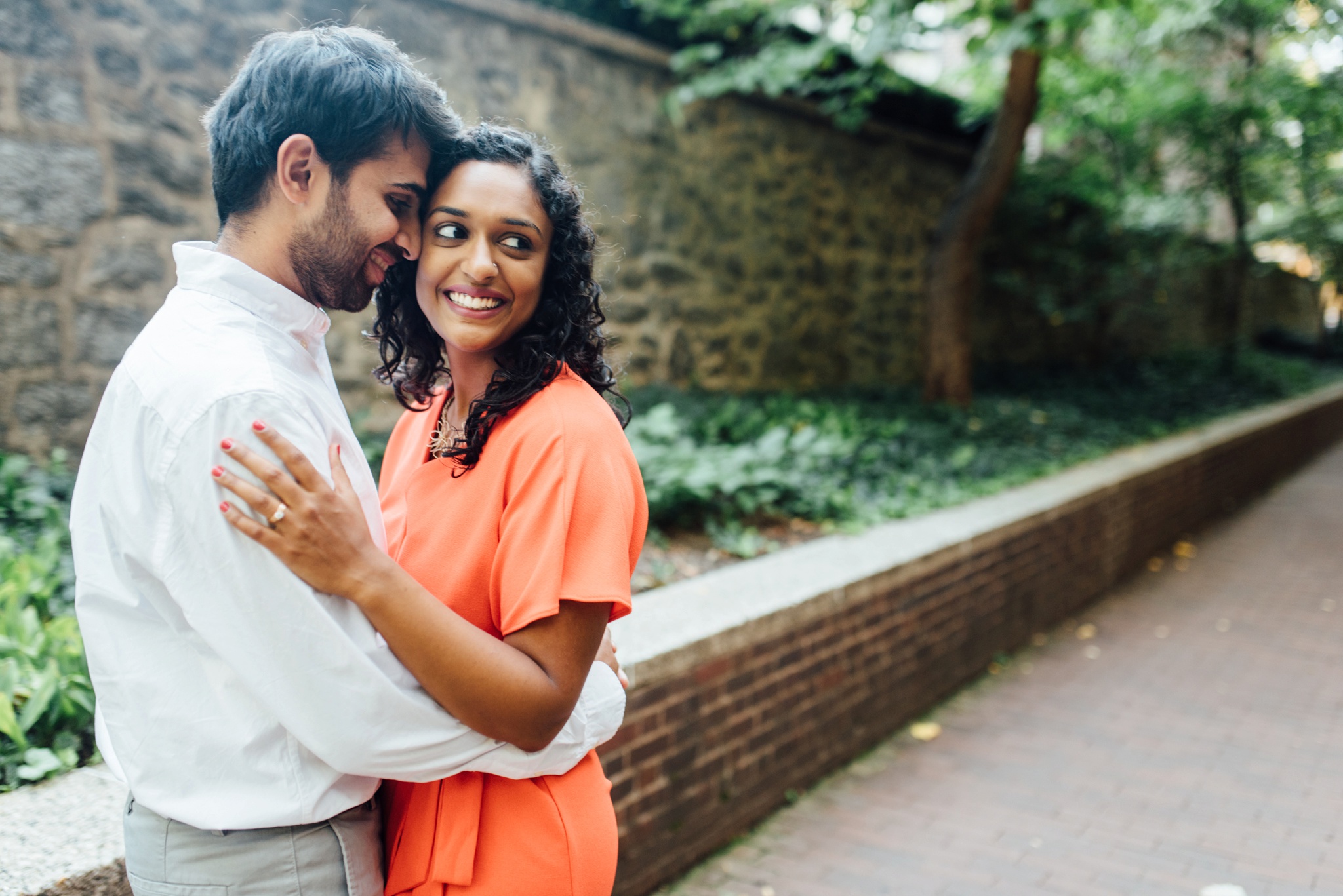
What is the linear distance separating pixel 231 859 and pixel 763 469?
4.34 m

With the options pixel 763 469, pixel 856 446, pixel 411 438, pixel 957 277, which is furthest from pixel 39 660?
pixel 957 277

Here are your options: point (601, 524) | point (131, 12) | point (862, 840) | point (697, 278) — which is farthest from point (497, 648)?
point (697, 278)

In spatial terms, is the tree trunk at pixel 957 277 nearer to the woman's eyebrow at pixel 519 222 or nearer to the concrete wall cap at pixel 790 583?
the concrete wall cap at pixel 790 583

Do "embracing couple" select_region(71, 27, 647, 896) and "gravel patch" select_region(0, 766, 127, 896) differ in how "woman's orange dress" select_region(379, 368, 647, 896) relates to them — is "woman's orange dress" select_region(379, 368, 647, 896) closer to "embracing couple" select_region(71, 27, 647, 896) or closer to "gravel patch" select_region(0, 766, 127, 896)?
"embracing couple" select_region(71, 27, 647, 896)

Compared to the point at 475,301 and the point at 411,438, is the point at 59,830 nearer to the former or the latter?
the point at 411,438

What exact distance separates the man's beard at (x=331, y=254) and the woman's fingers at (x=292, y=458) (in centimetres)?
27

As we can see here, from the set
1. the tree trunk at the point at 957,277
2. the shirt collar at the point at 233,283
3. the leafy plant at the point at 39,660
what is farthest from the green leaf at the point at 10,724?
the tree trunk at the point at 957,277

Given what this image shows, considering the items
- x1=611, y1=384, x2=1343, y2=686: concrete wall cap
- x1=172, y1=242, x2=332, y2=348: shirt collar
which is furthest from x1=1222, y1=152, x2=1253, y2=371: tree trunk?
x1=172, y1=242, x2=332, y2=348: shirt collar

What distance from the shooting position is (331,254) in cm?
140

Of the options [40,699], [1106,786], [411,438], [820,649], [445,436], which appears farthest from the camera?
[1106,786]

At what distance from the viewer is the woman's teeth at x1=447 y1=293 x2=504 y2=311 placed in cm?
159

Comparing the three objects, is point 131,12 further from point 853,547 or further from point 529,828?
point 529,828

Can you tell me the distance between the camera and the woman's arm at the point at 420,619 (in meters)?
1.17

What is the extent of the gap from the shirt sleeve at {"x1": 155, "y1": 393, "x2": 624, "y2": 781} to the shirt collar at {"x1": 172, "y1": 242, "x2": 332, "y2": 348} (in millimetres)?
173
